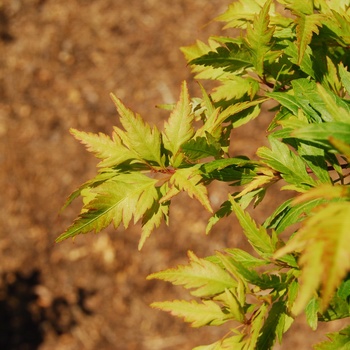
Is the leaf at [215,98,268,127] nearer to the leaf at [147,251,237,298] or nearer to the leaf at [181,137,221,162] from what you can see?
the leaf at [181,137,221,162]

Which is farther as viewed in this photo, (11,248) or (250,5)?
(11,248)

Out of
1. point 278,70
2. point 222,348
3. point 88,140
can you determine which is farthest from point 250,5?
point 222,348

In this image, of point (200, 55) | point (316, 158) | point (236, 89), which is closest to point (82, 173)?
point (200, 55)

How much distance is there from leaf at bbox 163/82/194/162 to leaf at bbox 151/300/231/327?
0.39 meters

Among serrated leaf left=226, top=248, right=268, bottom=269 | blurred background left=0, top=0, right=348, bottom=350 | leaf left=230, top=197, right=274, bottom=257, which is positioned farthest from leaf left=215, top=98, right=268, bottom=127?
blurred background left=0, top=0, right=348, bottom=350

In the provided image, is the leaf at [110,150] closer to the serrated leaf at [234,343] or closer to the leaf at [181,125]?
the leaf at [181,125]

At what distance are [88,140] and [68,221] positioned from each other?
10.2 feet

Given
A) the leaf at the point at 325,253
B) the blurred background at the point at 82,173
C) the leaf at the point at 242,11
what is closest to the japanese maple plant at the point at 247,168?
the leaf at the point at 242,11

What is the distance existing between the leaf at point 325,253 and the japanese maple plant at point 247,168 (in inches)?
13.7

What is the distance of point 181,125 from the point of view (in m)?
1.39

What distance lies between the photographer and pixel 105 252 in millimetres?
4355

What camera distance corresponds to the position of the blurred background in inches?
164

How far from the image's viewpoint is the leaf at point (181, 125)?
1386mm

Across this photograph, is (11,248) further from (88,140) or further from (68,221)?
(88,140)
